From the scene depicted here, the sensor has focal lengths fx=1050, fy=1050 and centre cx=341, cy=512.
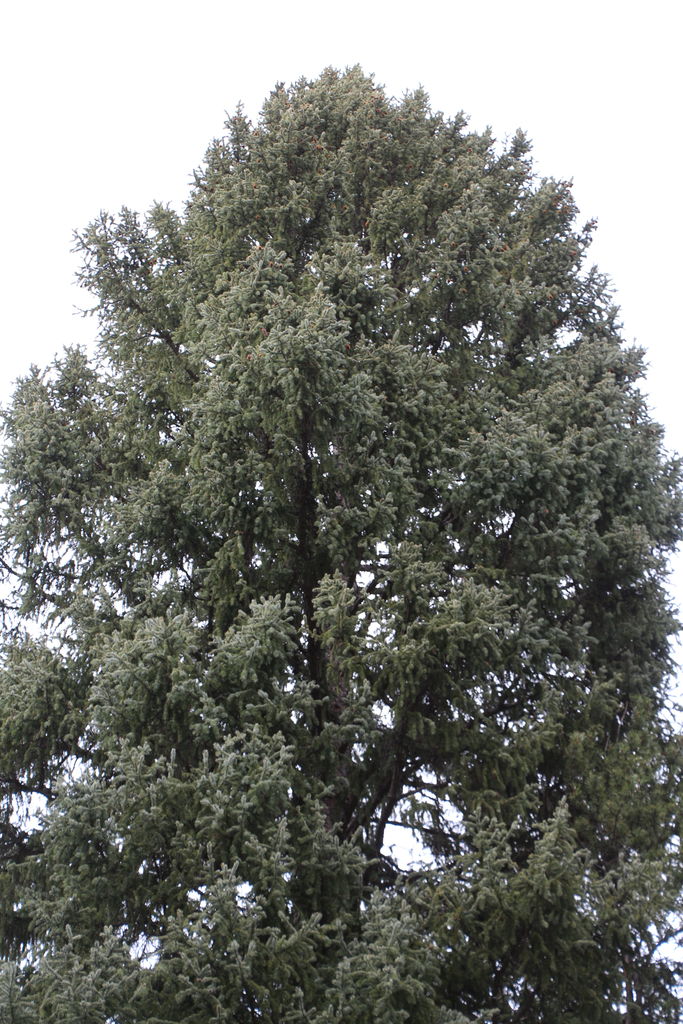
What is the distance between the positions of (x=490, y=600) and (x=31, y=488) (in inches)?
170

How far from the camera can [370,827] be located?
8.62 metres

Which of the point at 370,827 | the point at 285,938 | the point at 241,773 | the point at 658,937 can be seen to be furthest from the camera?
the point at 370,827

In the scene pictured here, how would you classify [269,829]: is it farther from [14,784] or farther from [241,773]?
[14,784]

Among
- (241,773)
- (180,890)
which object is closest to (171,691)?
(241,773)

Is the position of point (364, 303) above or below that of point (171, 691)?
above

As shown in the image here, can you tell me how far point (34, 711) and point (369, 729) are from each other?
257 centimetres

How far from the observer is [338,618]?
7.83m

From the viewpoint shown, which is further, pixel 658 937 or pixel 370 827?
pixel 370 827

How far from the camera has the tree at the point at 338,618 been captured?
6.70 meters

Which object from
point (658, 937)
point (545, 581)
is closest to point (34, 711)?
point (545, 581)

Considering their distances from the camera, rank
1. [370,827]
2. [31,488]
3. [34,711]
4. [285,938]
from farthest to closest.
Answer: [31,488]
[370,827]
[34,711]
[285,938]

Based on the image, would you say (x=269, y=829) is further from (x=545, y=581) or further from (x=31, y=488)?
(x=31, y=488)

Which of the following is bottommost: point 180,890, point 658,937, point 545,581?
point 658,937

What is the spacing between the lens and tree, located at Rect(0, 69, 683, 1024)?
670 centimetres
